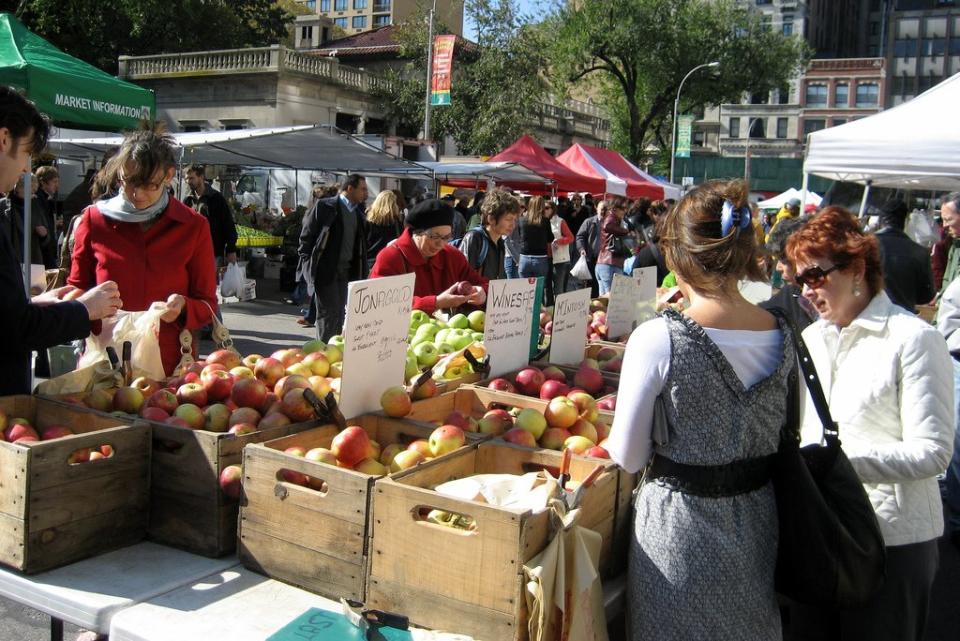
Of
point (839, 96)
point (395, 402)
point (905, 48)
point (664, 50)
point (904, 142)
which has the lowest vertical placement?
point (395, 402)

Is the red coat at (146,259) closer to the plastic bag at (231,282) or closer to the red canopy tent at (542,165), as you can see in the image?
the plastic bag at (231,282)

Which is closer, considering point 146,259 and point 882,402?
point 882,402

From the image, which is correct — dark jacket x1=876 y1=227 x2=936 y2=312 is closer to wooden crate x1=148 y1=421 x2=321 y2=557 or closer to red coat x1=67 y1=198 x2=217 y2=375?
red coat x1=67 y1=198 x2=217 y2=375

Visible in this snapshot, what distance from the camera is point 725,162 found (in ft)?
206

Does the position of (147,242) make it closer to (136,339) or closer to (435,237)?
(136,339)

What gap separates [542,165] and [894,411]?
48.6 ft

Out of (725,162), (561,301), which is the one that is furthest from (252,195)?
(725,162)

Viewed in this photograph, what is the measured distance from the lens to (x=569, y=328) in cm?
374

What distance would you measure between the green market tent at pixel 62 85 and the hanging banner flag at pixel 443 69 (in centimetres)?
1718

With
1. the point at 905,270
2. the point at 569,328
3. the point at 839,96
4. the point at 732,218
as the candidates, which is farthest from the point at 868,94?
the point at 732,218

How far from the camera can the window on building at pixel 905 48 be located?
90250mm

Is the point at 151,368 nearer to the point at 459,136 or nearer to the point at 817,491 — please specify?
the point at 817,491

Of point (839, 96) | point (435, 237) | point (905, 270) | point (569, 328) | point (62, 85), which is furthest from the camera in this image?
point (839, 96)

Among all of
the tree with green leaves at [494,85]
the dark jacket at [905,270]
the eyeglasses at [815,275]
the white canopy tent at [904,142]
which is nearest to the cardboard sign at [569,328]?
the eyeglasses at [815,275]
